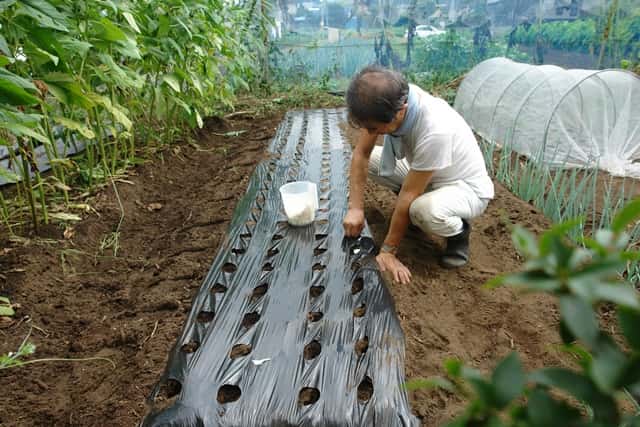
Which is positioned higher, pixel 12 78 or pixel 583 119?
pixel 12 78

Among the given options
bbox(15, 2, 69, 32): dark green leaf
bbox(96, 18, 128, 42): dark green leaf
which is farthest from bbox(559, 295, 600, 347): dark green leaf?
bbox(96, 18, 128, 42): dark green leaf

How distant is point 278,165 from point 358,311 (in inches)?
58.7

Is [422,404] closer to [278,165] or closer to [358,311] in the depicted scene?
[358,311]

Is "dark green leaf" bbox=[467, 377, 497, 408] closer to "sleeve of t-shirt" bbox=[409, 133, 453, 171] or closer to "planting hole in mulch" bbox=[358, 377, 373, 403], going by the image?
"planting hole in mulch" bbox=[358, 377, 373, 403]

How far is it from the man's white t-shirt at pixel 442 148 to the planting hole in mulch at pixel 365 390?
2.42 feet

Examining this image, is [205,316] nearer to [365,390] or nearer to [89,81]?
[365,390]

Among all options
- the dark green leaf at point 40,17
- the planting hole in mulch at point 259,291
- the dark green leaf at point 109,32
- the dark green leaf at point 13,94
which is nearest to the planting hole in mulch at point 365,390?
the planting hole in mulch at point 259,291

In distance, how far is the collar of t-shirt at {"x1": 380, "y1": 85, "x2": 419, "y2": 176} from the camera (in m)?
1.46

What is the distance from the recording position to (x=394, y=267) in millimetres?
1502

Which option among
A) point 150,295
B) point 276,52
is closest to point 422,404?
point 150,295

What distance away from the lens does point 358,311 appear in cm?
130

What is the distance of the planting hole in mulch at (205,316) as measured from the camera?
4.27ft

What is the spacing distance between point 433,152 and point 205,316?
91 centimetres

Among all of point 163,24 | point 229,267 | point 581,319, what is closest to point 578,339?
point 581,319
